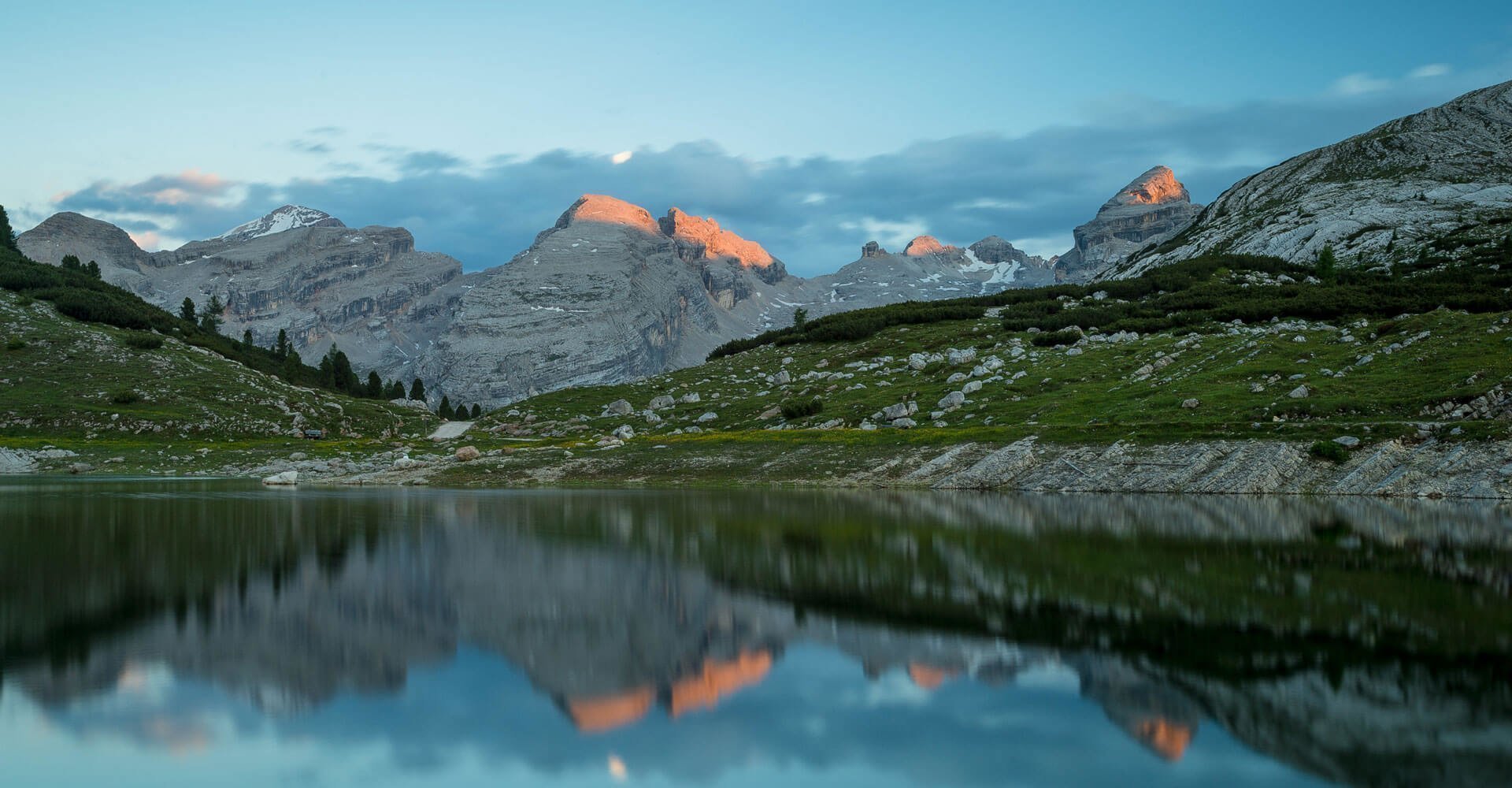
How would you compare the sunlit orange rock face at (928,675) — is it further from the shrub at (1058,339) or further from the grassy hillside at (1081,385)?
the shrub at (1058,339)

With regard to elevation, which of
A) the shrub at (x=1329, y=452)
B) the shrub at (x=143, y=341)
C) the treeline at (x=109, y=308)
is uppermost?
the treeline at (x=109, y=308)

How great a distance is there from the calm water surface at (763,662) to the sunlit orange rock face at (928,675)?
6cm

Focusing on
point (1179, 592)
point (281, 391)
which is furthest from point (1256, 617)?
point (281, 391)

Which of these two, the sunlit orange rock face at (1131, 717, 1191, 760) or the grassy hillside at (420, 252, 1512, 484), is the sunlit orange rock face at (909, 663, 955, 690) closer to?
the sunlit orange rock face at (1131, 717, 1191, 760)

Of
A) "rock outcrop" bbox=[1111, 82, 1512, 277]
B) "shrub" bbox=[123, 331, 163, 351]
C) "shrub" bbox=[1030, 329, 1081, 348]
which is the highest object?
"rock outcrop" bbox=[1111, 82, 1512, 277]

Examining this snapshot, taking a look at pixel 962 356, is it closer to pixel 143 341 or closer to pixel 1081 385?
pixel 1081 385

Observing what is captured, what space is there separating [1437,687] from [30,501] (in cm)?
5284

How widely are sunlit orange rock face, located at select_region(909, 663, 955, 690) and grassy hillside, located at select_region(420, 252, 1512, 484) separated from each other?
40655mm

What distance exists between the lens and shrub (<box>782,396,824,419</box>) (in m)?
75.8

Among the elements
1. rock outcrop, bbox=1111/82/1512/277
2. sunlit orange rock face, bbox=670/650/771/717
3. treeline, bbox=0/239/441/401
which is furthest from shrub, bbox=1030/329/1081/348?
treeline, bbox=0/239/441/401

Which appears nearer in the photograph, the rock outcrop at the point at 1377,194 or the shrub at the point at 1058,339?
the shrub at the point at 1058,339

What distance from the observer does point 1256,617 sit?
1622 centimetres

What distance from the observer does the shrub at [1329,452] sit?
151ft

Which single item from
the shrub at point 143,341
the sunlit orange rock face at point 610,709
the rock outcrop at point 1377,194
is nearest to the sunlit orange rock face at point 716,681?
the sunlit orange rock face at point 610,709
